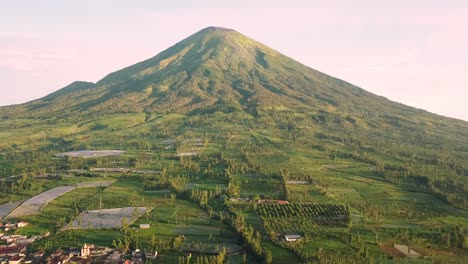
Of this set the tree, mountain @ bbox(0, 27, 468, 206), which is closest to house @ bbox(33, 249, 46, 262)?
the tree

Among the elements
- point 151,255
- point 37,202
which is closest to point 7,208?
point 37,202

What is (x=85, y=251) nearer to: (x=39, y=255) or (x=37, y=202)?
(x=39, y=255)

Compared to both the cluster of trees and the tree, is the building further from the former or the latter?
the tree

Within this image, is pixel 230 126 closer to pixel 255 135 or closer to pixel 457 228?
pixel 255 135

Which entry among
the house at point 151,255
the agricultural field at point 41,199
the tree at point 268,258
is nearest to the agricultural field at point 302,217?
the tree at point 268,258

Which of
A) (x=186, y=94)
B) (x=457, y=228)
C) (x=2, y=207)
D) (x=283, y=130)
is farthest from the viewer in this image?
(x=186, y=94)

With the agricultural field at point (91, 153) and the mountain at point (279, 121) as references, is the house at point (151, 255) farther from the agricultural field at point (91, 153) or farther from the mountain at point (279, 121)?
the agricultural field at point (91, 153)

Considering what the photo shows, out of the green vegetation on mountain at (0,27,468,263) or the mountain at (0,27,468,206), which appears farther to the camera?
the mountain at (0,27,468,206)

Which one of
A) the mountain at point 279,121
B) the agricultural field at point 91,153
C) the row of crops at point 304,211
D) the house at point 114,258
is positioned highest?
the mountain at point 279,121

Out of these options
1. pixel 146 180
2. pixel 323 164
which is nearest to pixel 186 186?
pixel 146 180
